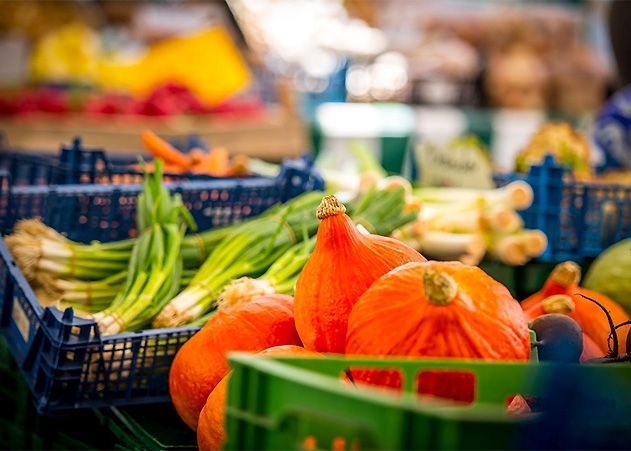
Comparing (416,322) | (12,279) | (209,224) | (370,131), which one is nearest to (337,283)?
(416,322)

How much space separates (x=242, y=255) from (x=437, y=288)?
3.24 ft

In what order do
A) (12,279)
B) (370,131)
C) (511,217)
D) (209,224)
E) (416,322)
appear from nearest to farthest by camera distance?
(416,322) → (12,279) → (209,224) → (511,217) → (370,131)

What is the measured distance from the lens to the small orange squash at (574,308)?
68.4 inches

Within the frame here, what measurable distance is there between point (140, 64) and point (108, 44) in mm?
880

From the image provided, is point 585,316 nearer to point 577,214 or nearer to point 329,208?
point 329,208

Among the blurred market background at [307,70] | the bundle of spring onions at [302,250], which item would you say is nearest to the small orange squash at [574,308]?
the bundle of spring onions at [302,250]

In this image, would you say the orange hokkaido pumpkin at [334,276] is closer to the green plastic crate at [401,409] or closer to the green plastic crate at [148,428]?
the green plastic crate at [401,409]

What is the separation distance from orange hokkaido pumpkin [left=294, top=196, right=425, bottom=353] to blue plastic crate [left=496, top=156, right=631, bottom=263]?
1.48 meters

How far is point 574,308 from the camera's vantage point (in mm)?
1810

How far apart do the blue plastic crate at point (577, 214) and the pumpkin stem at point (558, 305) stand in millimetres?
1045

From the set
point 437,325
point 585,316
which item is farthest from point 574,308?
point 437,325

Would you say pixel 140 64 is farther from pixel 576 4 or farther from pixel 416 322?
pixel 416 322

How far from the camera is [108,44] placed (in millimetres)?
8086

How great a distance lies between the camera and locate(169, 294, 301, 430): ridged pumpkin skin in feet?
5.24
